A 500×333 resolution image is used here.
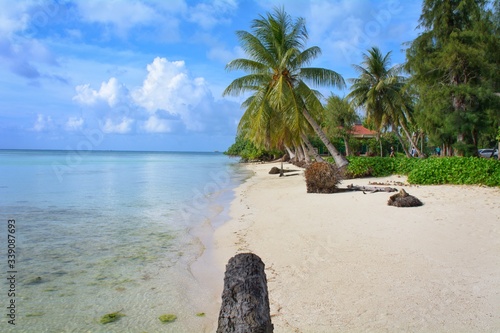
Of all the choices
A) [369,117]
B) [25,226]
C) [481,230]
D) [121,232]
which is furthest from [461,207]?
[369,117]

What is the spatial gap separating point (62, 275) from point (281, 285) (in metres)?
4.10

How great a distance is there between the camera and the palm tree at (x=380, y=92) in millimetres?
27516

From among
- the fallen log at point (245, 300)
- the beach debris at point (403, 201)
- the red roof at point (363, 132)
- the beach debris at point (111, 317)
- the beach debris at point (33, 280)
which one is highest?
the red roof at point (363, 132)

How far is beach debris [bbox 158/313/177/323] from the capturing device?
4590 mm

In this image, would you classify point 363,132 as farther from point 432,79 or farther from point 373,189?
point 373,189

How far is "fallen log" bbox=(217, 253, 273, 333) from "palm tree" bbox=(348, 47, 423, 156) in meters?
26.9

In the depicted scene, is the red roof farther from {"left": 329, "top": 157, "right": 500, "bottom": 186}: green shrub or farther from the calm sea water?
the calm sea water

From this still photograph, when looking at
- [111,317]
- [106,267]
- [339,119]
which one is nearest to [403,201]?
[106,267]

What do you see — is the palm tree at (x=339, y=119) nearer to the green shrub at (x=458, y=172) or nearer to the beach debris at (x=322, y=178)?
the green shrub at (x=458, y=172)

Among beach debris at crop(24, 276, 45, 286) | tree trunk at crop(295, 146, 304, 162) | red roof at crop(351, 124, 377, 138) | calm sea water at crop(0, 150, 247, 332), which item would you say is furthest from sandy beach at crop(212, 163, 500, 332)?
red roof at crop(351, 124, 377, 138)

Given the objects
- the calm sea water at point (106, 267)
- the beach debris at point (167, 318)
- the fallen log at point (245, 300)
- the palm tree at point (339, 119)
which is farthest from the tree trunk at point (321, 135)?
the palm tree at point (339, 119)

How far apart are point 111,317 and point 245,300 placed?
3046mm

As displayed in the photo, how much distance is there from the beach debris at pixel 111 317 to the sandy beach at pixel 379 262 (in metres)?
2.09

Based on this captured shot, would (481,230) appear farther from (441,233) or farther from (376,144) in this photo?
(376,144)
